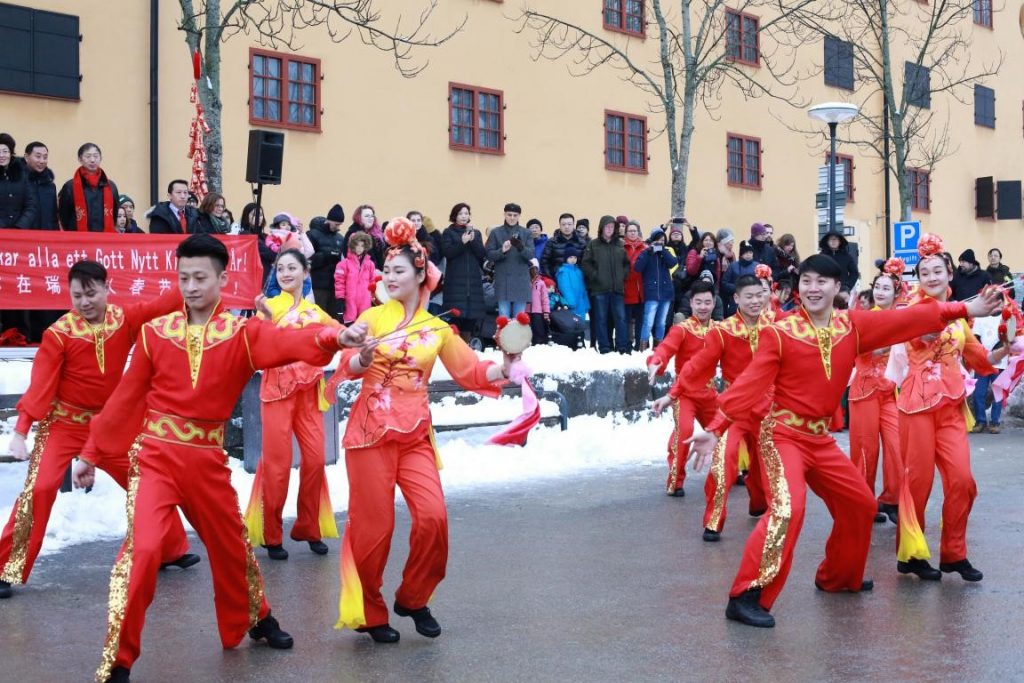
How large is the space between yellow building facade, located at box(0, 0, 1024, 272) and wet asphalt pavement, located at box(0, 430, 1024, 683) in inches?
396

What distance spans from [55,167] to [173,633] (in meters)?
11.9

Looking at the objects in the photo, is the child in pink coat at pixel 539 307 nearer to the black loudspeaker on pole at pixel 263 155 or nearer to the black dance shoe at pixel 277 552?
the black loudspeaker on pole at pixel 263 155

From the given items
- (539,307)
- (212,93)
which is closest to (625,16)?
(539,307)

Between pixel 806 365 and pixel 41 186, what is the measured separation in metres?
8.39

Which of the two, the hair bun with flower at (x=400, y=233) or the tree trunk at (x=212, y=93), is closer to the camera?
the hair bun with flower at (x=400, y=233)

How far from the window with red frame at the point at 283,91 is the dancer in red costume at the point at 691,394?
995cm

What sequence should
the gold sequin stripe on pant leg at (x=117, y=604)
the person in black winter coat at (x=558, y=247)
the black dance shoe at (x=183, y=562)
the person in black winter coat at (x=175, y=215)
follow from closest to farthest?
the gold sequin stripe on pant leg at (x=117, y=604), the black dance shoe at (x=183, y=562), the person in black winter coat at (x=175, y=215), the person in black winter coat at (x=558, y=247)

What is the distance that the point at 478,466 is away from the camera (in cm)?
1284

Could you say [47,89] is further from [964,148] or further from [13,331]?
[964,148]

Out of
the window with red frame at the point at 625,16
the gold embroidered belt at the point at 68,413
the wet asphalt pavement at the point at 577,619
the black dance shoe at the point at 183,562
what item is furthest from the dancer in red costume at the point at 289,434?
the window with red frame at the point at 625,16

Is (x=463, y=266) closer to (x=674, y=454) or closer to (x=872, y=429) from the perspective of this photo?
(x=674, y=454)

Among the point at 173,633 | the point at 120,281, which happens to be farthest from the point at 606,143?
the point at 173,633

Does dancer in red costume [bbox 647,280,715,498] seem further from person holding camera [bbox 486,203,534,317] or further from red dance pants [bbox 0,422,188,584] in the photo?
red dance pants [bbox 0,422,188,584]

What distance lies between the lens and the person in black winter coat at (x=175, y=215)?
43.5ft
